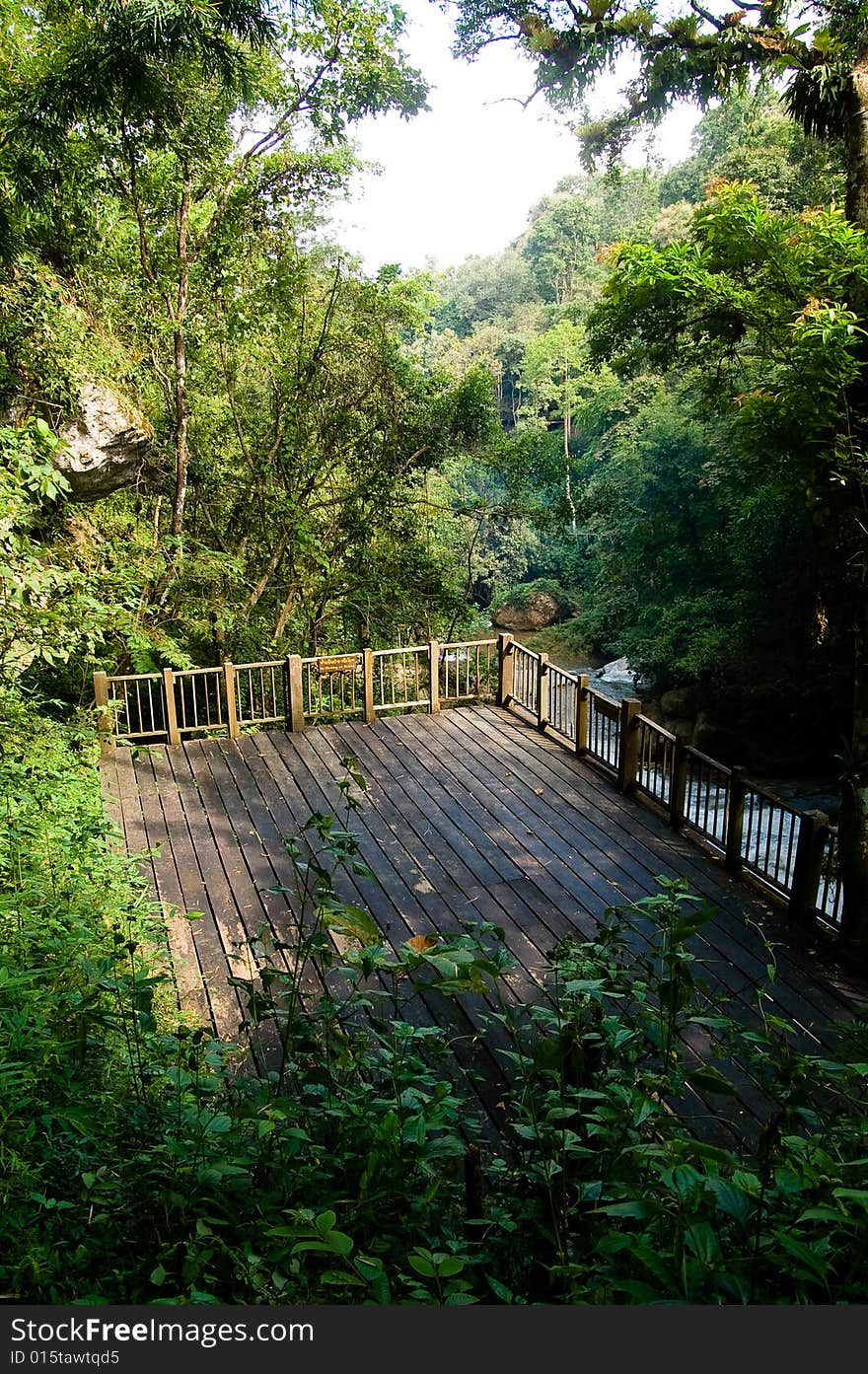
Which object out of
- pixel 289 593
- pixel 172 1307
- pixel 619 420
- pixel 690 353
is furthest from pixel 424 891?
pixel 619 420

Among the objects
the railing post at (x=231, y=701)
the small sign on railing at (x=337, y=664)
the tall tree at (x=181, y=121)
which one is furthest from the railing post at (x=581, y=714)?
the tall tree at (x=181, y=121)

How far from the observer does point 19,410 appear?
7.96m

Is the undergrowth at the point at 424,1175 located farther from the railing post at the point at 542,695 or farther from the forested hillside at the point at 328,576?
the railing post at the point at 542,695

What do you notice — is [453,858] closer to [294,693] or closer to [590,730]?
[590,730]

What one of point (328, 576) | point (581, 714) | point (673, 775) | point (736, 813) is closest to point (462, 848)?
point (673, 775)

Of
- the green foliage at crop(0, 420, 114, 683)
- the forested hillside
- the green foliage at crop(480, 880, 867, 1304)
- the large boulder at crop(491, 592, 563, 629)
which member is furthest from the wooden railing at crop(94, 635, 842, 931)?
the large boulder at crop(491, 592, 563, 629)

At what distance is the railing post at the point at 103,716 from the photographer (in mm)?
7684

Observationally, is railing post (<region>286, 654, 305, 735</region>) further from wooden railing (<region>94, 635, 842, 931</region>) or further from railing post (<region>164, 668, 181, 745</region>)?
railing post (<region>164, 668, 181, 745</region>)

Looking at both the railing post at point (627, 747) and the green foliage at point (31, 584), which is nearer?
the green foliage at point (31, 584)

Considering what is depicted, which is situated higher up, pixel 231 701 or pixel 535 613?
pixel 231 701

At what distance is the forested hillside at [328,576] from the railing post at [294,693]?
1.41 m

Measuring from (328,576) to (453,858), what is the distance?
711 centimetres

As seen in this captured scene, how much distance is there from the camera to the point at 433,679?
9102mm

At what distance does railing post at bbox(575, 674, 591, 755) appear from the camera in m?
7.75
